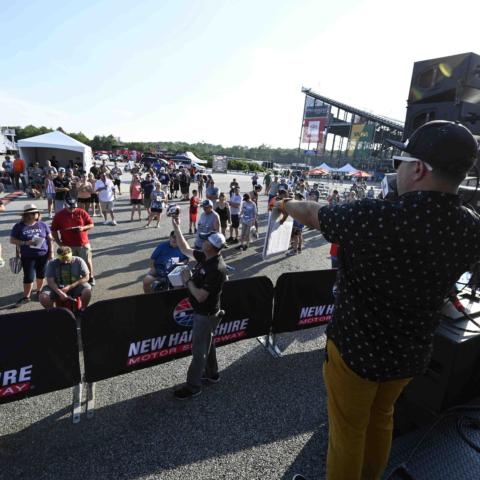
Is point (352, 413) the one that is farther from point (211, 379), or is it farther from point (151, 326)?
point (151, 326)

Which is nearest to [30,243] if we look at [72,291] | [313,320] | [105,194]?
[72,291]

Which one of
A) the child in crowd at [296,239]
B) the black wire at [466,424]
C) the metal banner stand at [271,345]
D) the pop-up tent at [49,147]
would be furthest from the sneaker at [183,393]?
the pop-up tent at [49,147]

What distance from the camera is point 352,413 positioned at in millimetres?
1763

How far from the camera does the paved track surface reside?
2734 mm

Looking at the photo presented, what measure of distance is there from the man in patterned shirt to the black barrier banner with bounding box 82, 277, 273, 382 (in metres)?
2.36

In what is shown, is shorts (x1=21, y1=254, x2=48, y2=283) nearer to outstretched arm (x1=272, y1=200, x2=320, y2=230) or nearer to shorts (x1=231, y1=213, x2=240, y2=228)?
outstretched arm (x1=272, y1=200, x2=320, y2=230)

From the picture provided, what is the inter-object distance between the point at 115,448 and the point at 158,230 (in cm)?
918

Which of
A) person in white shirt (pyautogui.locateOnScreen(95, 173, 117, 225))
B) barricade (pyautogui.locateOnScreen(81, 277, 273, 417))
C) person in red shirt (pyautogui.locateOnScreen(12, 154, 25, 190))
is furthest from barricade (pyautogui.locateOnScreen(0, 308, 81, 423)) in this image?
person in red shirt (pyautogui.locateOnScreen(12, 154, 25, 190))

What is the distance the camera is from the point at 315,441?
3051 mm

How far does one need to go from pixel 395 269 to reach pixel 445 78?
15.7 feet

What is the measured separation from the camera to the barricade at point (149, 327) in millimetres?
3432

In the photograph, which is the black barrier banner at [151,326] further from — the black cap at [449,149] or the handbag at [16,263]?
the handbag at [16,263]

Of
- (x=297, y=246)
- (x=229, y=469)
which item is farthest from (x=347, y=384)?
(x=297, y=246)

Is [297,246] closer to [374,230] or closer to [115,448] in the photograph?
[115,448]
